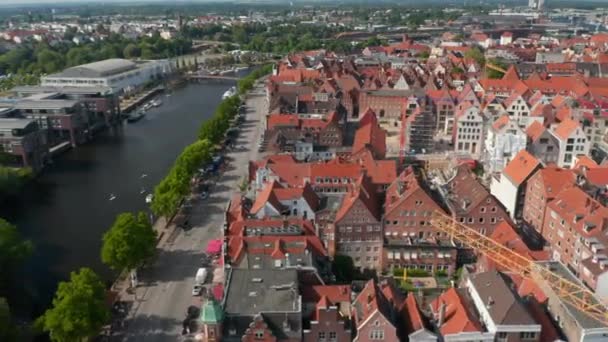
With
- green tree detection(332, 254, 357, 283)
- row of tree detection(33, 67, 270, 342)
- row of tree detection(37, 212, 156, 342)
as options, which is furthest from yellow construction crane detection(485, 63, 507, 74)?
row of tree detection(37, 212, 156, 342)

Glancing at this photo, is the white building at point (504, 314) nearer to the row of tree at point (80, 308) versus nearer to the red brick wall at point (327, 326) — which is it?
the red brick wall at point (327, 326)

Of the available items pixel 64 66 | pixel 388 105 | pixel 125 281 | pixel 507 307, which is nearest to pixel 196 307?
pixel 125 281

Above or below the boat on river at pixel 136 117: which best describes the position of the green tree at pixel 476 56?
above

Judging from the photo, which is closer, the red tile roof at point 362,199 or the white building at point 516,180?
the red tile roof at point 362,199

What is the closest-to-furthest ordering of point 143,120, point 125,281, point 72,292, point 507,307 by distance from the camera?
point 507,307, point 72,292, point 125,281, point 143,120

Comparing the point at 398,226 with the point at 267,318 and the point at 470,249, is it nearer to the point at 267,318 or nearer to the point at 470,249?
the point at 470,249

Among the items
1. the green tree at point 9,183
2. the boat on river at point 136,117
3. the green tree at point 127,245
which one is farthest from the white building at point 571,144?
the boat on river at point 136,117

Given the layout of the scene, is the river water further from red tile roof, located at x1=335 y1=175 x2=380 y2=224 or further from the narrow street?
red tile roof, located at x1=335 y1=175 x2=380 y2=224
